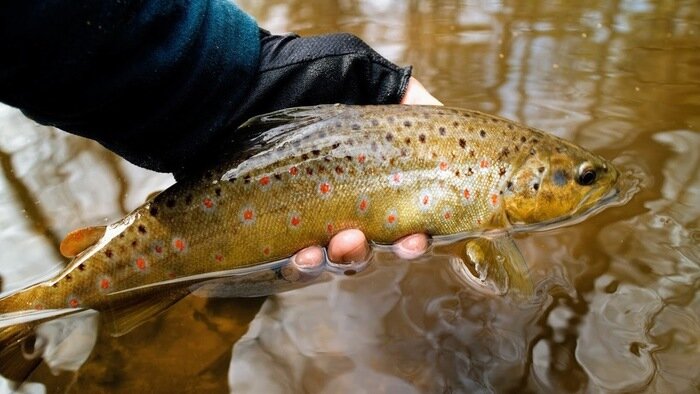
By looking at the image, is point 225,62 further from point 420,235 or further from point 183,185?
point 420,235

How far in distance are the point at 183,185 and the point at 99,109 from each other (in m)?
0.53

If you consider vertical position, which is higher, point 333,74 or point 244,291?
point 333,74

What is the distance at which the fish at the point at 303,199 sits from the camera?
2205mm

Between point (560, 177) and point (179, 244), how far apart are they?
1618 millimetres

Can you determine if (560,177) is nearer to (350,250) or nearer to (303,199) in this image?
(350,250)

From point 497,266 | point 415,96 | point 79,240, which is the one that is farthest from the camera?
point 415,96

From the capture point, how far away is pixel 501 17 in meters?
4.49

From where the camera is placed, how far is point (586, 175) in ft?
7.78

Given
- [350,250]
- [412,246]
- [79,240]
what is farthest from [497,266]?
[79,240]

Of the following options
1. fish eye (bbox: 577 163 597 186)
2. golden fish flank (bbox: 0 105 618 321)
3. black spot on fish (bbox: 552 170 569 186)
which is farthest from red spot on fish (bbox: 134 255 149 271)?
fish eye (bbox: 577 163 597 186)

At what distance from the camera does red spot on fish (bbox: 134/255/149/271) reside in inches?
87.1

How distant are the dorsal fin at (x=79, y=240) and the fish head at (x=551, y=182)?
1.69m

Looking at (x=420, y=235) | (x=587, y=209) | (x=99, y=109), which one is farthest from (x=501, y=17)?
(x=99, y=109)

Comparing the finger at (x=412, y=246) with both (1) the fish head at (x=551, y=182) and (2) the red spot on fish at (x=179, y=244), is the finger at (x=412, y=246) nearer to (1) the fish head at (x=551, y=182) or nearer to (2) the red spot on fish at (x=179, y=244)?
(1) the fish head at (x=551, y=182)
